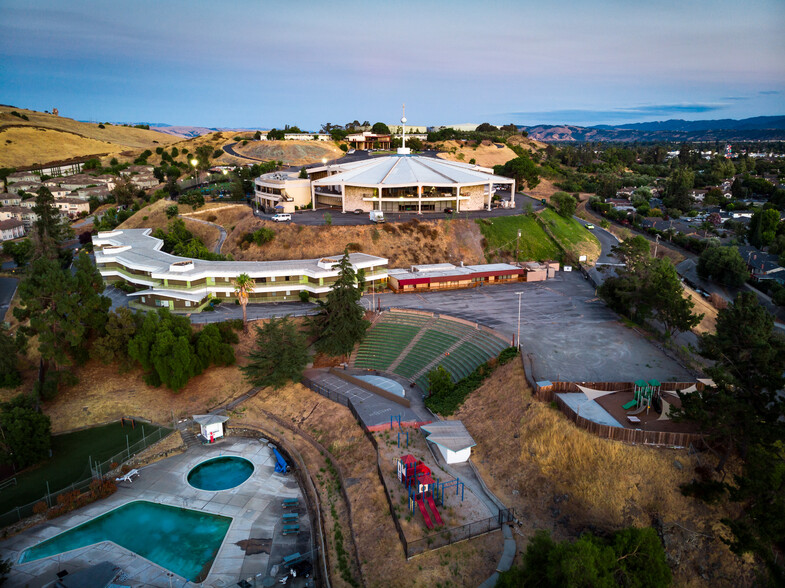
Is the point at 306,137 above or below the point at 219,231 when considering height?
above

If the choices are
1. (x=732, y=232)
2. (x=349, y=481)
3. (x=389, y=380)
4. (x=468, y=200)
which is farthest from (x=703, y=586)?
(x=732, y=232)

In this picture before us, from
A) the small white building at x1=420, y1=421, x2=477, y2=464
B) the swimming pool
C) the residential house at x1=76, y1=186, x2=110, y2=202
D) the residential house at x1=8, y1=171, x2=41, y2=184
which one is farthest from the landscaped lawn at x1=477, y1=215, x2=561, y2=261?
the residential house at x1=8, y1=171, x2=41, y2=184

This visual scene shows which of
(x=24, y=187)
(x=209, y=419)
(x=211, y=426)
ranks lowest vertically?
(x=211, y=426)

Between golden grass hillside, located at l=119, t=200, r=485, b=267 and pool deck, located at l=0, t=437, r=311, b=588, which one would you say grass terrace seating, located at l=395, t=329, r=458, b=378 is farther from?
golden grass hillside, located at l=119, t=200, r=485, b=267

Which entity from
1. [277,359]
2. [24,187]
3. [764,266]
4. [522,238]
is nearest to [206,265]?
[277,359]

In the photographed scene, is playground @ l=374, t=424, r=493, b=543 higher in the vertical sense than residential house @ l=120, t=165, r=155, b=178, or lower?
lower

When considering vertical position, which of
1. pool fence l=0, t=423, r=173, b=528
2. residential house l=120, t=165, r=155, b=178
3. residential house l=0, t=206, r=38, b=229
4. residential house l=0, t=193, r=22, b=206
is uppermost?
residential house l=120, t=165, r=155, b=178

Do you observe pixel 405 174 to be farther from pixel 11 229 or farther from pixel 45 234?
pixel 11 229
